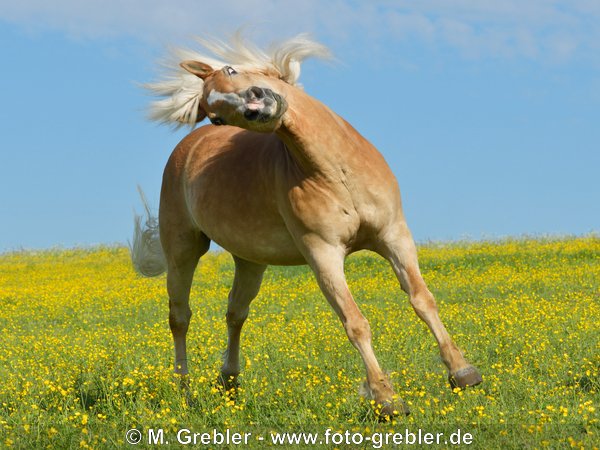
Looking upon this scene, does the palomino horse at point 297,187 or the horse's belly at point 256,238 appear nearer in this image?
the palomino horse at point 297,187

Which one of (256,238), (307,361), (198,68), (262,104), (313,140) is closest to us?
(262,104)

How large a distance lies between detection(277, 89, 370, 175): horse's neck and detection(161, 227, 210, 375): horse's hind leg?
2.61m

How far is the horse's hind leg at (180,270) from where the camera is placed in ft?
29.8

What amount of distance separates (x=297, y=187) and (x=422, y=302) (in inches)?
53.1

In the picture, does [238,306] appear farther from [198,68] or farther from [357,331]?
[198,68]

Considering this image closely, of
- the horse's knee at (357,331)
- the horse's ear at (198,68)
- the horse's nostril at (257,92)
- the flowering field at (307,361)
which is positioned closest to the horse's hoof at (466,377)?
the flowering field at (307,361)

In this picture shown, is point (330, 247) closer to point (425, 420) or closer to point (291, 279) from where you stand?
point (425, 420)

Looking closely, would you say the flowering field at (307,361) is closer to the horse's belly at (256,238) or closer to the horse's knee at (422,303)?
the horse's knee at (422,303)

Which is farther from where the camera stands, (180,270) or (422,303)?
(180,270)

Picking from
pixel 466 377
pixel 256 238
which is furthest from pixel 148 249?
pixel 466 377

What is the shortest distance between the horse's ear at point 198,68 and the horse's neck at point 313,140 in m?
0.82

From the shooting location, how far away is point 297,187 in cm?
679

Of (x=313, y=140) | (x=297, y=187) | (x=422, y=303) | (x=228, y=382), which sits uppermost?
(x=313, y=140)

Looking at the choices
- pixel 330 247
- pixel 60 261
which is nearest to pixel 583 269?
pixel 330 247
